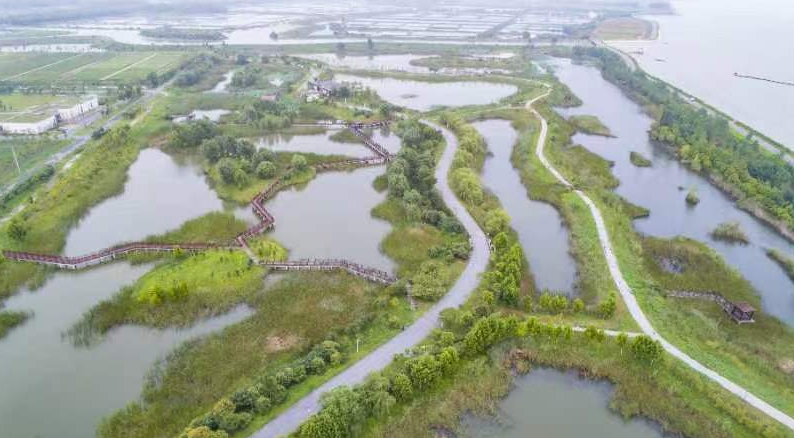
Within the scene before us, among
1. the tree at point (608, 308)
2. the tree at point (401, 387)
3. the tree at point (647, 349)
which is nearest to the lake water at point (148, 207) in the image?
the tree at point (401, 387)

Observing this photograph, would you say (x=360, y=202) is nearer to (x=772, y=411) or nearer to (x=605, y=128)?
(x=772, y=411)

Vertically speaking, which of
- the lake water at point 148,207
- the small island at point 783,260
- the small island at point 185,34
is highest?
the small island at point 185,34

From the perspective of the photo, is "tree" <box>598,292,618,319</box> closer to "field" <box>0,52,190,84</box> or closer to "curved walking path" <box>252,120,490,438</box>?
"curved walking path" <box>252,120,490,438</box>

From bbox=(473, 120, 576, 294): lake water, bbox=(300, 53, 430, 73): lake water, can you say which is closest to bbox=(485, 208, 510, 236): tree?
bbox=(473, 120, 576, 294): lake water

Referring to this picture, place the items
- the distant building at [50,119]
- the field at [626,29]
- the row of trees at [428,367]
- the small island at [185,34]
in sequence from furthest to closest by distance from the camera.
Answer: the field at [626,29] → the small island at [185,34] → the distant building at [50,119] → the row of trees at [428,367]

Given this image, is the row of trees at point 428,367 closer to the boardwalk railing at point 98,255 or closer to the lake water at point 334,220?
the lake water at point 334,220

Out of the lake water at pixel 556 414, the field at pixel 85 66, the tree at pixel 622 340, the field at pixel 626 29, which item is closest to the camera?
the lake water at pixel 556 414

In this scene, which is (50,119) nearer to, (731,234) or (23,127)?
(23,127)
